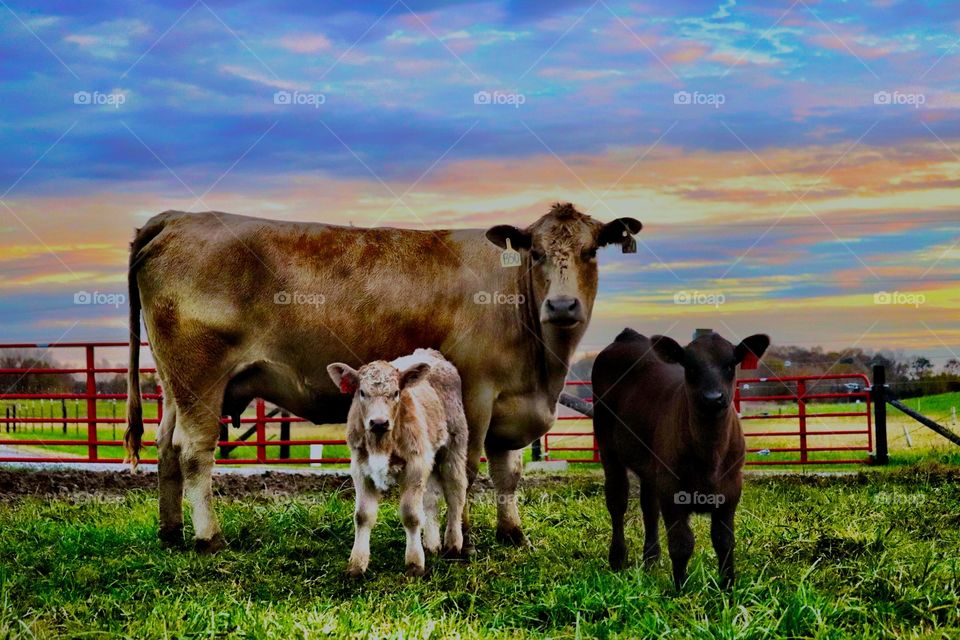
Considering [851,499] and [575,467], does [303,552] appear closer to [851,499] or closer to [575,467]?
[851,499]

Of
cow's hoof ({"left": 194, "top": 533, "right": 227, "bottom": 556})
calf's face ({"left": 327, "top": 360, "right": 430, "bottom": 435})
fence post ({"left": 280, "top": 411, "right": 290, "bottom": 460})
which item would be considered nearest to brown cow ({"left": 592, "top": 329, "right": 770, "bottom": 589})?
calf's face ({"left": 327, "top": 360, "right": 430, "bottom": 435})

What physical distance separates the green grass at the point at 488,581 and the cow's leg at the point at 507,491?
19 cm

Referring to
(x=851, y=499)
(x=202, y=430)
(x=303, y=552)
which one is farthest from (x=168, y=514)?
(x=851, y=499)

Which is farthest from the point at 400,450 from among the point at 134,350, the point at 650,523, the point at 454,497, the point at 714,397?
the point at 134,350

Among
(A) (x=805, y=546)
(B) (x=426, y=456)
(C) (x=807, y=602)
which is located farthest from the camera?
(A) (x=805, y=546)

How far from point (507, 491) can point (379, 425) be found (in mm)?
2153

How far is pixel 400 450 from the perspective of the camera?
6.35 metres

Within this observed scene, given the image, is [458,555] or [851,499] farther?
[851,499]

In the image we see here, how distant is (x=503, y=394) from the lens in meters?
7.59

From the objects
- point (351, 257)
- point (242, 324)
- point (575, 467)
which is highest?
point (351, 257)

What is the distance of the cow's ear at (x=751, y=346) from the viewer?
5668 millimetres

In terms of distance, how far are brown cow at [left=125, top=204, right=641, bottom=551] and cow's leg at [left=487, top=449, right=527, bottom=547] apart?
0.01m

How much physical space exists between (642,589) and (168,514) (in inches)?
166

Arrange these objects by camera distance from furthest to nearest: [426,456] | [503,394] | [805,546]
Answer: [503,394]
[805,546]
[426,456]
